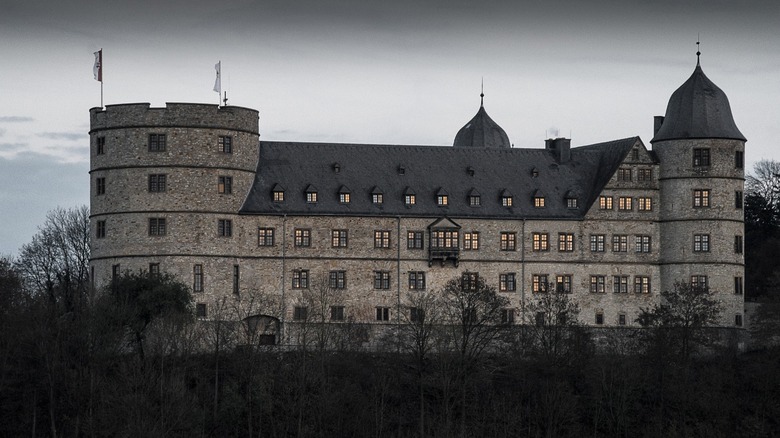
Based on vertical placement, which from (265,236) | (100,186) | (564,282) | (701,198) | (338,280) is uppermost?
(100,186)

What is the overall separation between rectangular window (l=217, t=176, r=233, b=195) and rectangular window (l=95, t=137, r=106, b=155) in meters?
6.95

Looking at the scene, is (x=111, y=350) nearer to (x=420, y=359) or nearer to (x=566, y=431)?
(x=420, y=359)

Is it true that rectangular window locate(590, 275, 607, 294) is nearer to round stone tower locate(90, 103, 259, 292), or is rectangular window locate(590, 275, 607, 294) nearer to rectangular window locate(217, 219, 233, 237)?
round stone tower locate(90, 103, 259, 292)

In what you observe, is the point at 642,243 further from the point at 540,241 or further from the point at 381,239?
the point at 381,239

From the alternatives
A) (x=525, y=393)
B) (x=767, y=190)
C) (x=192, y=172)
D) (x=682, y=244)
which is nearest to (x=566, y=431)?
(x=525, y=393)

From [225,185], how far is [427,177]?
515 inches

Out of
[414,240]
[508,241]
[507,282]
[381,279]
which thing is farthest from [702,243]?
[381,279]

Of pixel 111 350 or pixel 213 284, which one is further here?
pixel 213 284

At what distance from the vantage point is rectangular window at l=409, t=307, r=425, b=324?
11629cm

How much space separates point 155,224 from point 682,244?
31.5 m

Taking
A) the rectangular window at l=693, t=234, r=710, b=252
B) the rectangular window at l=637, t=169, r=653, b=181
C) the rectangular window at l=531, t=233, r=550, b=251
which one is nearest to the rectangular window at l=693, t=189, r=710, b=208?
the rectangular window at l=693, t=234, r=710, b=252

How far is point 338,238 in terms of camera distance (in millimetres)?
120000

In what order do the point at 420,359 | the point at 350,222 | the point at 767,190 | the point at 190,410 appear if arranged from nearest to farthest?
the point at 190,410, the point at 420,359, the point at 350,222, the point at 767,190

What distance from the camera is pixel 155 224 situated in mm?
116938
